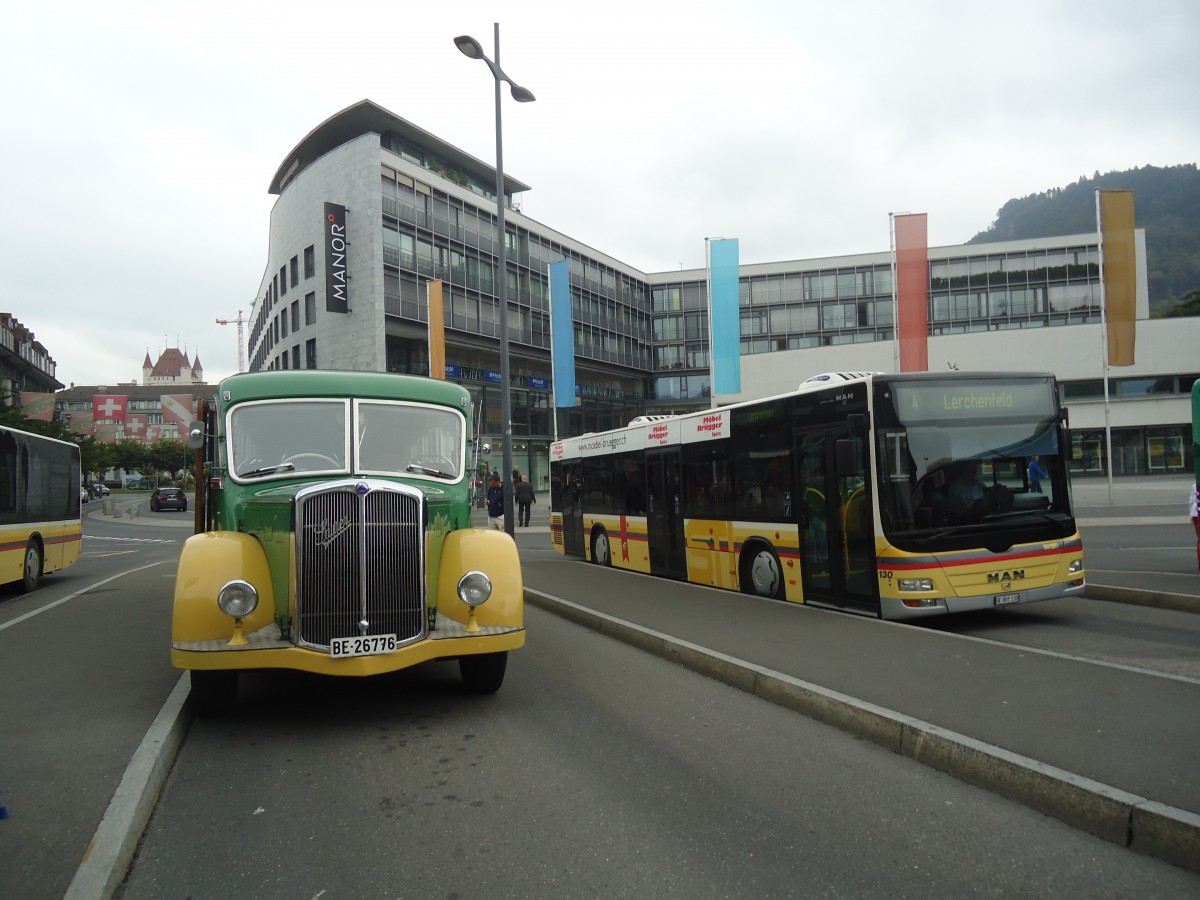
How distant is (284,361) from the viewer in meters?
52.1

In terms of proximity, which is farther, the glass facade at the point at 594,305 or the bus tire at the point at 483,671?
the glass facade at the point at 594,305

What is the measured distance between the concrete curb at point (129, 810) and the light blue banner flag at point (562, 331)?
25.6 m

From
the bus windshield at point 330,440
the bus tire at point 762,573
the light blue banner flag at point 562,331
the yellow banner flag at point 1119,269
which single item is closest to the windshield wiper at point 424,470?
the bus windshield at point 330,440

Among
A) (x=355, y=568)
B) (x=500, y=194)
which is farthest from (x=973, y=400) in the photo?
(x=500, y=194)

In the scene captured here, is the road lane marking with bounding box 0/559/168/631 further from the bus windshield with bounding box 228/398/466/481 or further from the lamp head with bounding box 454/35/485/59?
the lamp head with bounding box 454/35/485/59

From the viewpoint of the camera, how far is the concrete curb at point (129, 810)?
335 centimetres

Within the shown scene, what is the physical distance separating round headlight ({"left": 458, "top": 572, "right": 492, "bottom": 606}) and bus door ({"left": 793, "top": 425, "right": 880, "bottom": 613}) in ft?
15.2

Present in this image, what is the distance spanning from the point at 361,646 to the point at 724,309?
23617 millimetres

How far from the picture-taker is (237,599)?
5.58 meters

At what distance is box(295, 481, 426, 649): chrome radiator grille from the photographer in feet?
18.4

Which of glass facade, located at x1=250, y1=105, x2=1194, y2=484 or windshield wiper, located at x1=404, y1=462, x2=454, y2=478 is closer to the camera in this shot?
windshield wiper, located at x1=404, y1=462, x2=454, y2=478

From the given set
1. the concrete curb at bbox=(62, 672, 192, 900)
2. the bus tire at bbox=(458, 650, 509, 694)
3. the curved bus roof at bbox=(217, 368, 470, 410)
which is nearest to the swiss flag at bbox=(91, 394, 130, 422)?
the curved bus roof at bbox=(217, 368, 470, 410)

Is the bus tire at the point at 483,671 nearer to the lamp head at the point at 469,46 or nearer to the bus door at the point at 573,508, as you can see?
the bus door at the point at 573,508

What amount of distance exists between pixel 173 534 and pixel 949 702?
3436cm
